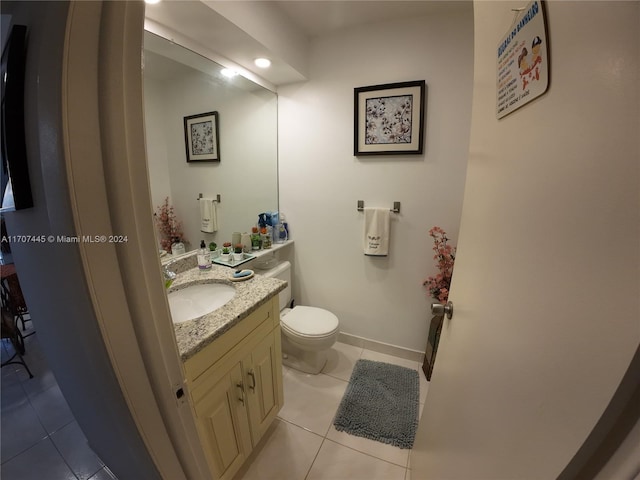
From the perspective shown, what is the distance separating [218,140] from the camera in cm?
171

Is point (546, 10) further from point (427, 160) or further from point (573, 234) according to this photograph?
point (427, 160)

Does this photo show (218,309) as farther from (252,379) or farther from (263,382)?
(263,382)

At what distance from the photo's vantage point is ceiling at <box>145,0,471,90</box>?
1138 millimetres

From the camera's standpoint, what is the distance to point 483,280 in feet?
2.18

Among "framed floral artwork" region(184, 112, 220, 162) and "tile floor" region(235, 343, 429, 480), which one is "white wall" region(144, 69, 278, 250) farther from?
"tile floor" region(235, 343, 429, 480)

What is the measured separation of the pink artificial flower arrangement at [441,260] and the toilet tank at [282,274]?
1100 millimetres

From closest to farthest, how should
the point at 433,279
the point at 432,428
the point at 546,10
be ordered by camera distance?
the point at 546,10, the point at 432,428, the point at 433,279

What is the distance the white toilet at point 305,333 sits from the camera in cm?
171

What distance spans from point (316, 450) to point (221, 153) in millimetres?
1927

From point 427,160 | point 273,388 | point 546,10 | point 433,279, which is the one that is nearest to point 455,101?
point 427,160

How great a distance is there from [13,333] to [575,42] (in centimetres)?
115

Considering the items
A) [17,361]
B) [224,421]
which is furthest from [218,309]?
[17,361]

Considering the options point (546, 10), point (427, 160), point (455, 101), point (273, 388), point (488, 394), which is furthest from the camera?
point (427, 160)

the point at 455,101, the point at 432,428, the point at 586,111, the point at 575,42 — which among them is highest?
the point at 455,101
